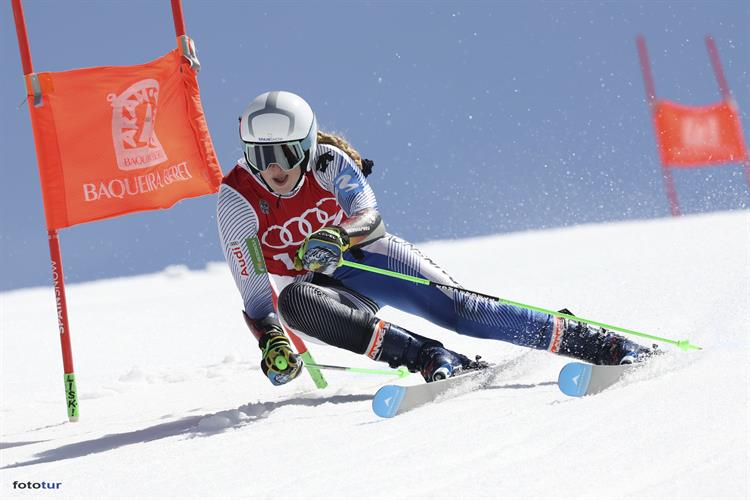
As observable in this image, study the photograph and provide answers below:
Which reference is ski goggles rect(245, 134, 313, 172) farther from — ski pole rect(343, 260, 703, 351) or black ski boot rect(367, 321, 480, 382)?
black ski boot rect(367, 321, 480, 382)

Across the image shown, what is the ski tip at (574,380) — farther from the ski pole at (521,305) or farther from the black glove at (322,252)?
the black glove at (322,252)

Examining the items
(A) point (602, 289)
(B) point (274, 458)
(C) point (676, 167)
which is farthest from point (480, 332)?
(C) point (676, 167)

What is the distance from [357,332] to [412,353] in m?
0.28

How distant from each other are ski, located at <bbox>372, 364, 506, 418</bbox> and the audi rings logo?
1018 mm

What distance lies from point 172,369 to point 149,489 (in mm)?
4014

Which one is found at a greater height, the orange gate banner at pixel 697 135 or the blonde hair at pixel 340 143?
the orange gate banner at pixel 697 135

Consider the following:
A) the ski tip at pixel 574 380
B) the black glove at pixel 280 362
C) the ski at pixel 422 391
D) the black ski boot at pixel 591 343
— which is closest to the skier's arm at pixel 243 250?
the black glove at pixel 280 362

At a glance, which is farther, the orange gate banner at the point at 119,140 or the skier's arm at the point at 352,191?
the orange gate banner at the point at 119,140

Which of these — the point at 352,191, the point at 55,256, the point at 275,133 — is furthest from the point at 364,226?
the point at 55,256

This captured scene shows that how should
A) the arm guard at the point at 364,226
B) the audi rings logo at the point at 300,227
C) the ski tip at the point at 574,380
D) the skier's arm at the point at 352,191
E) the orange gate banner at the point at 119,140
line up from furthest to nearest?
the orange gate banner at the point at 119,140 < the audi rings logo at the point at 300,227 < the skier's arm at the point at 352,191 < the arm guard at the point at 364,226 < the ski tip at the point at 574,380

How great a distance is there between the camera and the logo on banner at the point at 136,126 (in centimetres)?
555

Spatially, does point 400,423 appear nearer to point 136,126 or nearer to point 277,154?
point 277,154

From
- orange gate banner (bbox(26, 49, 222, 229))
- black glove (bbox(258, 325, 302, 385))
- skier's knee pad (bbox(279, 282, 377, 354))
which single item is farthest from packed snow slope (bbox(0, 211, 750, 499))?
orange gate banner (bbox(26, 49, 222, 229))

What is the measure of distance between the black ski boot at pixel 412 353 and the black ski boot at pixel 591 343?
18.1 inches
